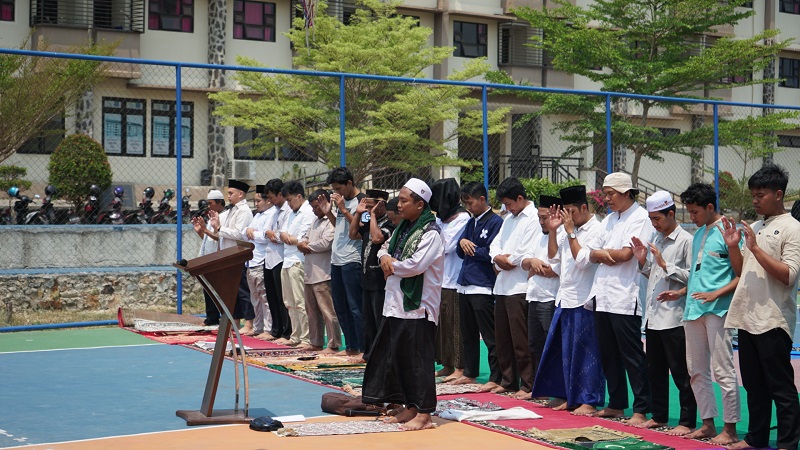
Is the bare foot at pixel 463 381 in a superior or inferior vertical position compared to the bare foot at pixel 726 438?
inferior

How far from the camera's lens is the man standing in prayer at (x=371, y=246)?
10.1 metres

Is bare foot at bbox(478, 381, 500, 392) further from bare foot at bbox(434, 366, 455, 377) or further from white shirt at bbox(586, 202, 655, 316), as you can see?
white shirt at bbox(586, 202, 655, 316)

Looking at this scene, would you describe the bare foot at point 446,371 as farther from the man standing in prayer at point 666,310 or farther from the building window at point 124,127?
the building window at point 124,127

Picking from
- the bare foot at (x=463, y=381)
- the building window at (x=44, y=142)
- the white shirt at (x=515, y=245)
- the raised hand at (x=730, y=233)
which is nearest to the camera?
the raised hand at (x=730, y=233)

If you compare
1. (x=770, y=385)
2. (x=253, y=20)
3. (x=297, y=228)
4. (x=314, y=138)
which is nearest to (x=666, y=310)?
(x=770, y=385)

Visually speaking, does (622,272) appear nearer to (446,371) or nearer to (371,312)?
(446,371)

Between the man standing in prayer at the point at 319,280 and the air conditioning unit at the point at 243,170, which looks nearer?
the man standing in prayer at the point at 319,280

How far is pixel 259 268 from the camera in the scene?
12914 mm

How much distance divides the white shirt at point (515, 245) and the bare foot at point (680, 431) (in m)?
2.01

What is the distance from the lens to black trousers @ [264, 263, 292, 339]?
12.7m

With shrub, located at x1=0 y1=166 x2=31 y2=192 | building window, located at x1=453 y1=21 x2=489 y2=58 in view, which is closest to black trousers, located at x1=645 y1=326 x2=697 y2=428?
shrub, located at x1=0 y1=166 x2=31 y2=192

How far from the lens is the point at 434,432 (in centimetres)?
748

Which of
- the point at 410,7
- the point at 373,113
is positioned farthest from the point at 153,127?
the point at 410,7

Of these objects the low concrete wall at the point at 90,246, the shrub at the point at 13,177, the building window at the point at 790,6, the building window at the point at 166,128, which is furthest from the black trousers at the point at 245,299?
the building window at the point at 790,6
